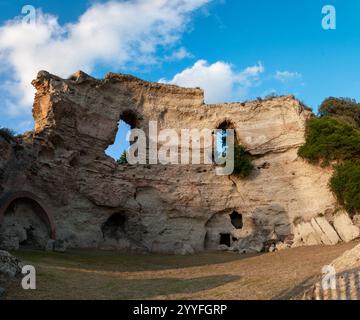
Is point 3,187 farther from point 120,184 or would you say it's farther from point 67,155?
point 120,184

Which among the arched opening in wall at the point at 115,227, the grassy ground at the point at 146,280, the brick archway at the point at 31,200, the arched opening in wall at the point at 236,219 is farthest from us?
the arched opening in wall at the point at 236,219

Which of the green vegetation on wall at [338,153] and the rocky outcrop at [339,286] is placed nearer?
the rocky outcrop at [339,286]

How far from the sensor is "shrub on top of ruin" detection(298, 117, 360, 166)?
25.0 metres

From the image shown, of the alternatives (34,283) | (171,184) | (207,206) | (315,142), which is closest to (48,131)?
(171,184)

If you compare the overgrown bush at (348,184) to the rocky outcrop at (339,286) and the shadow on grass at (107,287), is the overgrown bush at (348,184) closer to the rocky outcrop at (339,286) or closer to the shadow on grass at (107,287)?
the shadow on grass at (107,287)

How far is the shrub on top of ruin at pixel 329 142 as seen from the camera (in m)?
25.0

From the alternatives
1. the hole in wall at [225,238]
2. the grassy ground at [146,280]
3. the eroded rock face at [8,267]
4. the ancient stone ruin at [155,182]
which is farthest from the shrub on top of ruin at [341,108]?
the eroded rock face at [8,267]

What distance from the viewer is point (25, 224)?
2008cm

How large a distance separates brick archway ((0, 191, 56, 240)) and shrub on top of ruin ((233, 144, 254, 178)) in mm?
11786

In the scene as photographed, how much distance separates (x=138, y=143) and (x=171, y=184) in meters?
3.39

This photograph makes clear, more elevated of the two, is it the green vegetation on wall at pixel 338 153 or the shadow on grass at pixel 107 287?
the green vegetation on wall at pixel 338 153

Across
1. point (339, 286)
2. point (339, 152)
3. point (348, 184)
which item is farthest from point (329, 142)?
point (339, 286)

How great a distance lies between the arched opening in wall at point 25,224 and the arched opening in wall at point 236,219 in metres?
11.7

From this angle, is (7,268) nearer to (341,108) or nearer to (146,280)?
(146,280)
